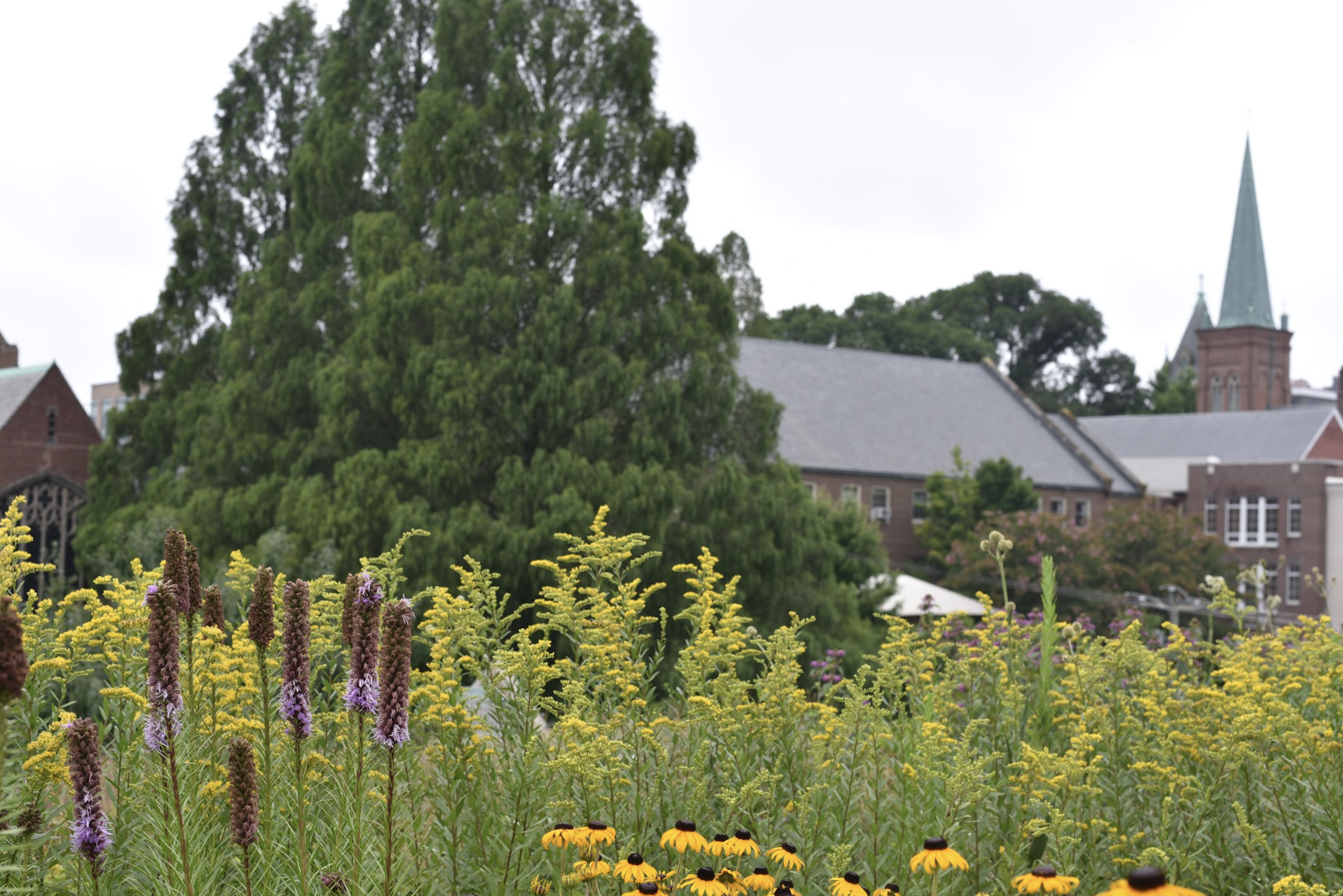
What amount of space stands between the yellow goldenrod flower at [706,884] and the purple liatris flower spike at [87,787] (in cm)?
156

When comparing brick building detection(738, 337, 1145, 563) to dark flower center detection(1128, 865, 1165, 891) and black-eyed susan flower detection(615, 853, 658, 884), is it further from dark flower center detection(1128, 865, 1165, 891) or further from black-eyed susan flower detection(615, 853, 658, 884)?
dark flower center detection(1128, 865, 1165, 891)

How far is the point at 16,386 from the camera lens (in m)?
29.2

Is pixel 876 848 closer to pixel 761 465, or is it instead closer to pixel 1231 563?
pixel 761 465

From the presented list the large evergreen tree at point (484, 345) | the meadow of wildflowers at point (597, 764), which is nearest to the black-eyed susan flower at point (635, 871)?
the meadow of wildflowers at point (597, 764)

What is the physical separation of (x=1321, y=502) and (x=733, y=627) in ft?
174

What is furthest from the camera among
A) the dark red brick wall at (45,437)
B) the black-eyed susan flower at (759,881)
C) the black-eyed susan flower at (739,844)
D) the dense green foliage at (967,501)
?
the dense green foliage at (967,501)

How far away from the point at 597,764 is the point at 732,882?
109cm

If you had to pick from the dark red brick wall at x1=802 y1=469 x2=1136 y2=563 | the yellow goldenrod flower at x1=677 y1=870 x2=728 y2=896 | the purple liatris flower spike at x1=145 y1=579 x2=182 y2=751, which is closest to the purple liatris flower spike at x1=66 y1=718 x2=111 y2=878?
the purple liatris flower spike at x1=145 y1=579 x2=182 y2=751

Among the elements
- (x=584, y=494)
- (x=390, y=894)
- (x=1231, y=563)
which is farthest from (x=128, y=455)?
(x=1231, y=563)

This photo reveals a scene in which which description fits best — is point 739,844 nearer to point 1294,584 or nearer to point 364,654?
point 364,654

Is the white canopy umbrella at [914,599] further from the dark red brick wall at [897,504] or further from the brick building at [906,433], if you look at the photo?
the dark red brick wall at [897,504]

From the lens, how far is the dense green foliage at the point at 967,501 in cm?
4353

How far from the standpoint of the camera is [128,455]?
24.6m

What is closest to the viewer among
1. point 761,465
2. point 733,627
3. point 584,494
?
point 733,627
